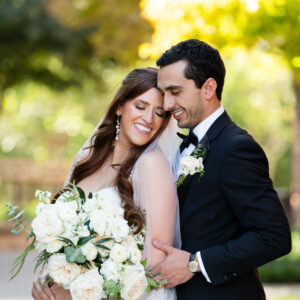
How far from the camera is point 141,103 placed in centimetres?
376

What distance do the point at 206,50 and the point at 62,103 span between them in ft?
89.1

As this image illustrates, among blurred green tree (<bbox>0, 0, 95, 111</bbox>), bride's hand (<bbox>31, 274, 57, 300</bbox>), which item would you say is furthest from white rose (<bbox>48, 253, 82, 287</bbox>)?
blurred green tree (<bbox>0, 0, 95, 111</bbox>)

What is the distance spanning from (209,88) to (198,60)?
174 millimetres

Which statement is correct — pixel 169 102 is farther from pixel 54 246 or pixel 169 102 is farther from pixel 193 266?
pixel 54 246

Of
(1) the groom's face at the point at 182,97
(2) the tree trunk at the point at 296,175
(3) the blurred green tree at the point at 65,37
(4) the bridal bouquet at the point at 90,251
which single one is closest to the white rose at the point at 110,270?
(4) the bridal bouquet at the point at 90,251

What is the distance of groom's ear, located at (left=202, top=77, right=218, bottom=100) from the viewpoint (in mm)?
3303

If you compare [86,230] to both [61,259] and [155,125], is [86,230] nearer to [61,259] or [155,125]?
[61,259]

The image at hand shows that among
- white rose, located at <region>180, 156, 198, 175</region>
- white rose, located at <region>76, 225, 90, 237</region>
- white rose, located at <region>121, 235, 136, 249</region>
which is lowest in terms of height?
white rose, located at <region>121, 235, 136, 249</region>

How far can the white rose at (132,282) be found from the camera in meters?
2.87

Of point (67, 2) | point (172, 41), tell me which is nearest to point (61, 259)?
point (172, 41)

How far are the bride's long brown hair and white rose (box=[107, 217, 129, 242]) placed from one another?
0.93 feet

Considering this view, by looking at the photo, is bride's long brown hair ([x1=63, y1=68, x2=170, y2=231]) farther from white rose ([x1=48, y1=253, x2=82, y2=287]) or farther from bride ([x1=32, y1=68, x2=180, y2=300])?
white rose ([x1=48, y1=253, x2=82, y2=287])

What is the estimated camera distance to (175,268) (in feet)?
10.1

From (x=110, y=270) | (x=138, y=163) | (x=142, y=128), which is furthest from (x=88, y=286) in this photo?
(x=142, y=128)
